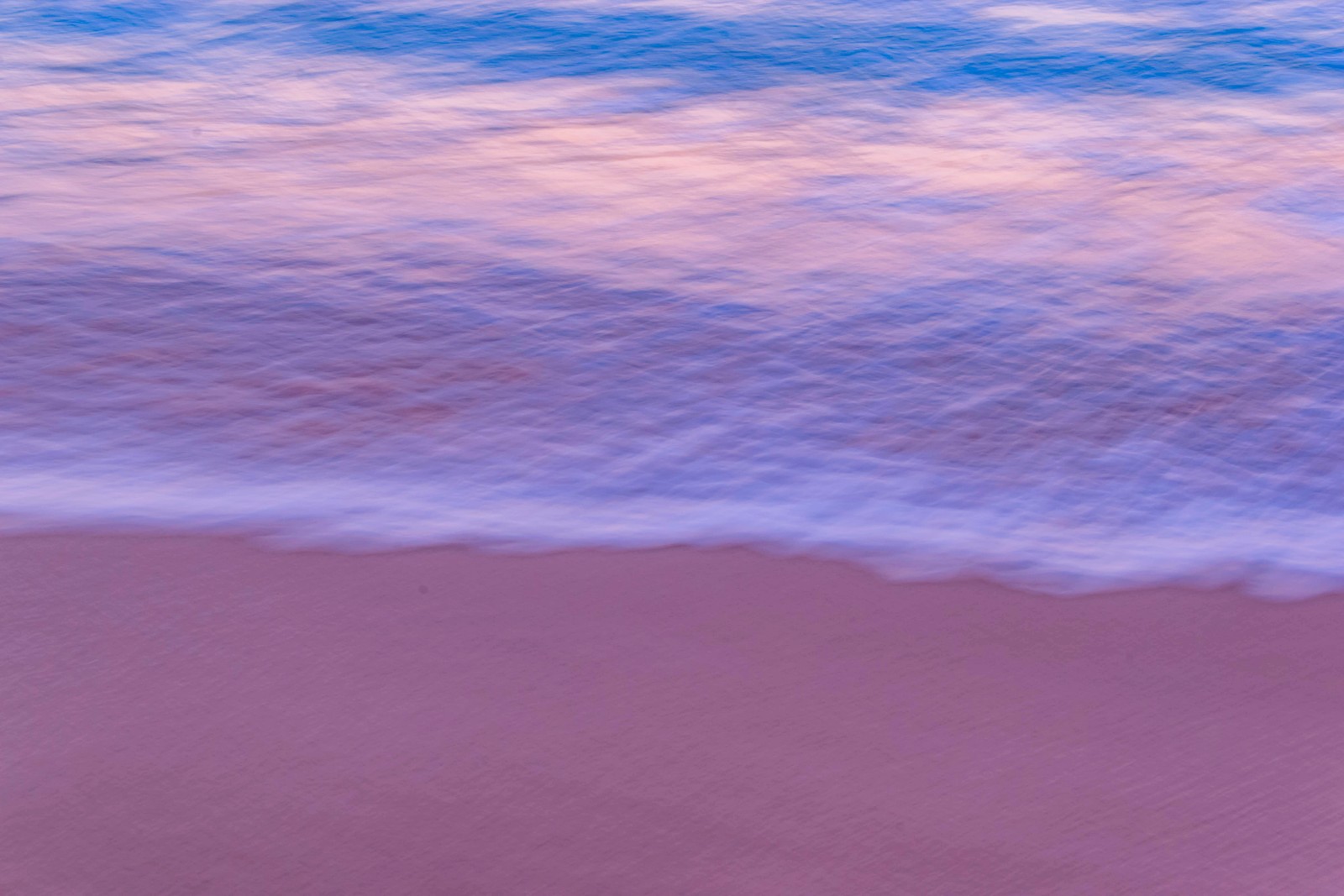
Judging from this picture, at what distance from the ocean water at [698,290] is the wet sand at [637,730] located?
16 cm

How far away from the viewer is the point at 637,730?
1911 millimetres

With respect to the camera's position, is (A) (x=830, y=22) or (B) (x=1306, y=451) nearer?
(B) (x=1306, y=451)

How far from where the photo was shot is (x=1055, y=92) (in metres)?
5.58

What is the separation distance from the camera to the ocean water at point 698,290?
8.36ft

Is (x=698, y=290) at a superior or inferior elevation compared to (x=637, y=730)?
superior

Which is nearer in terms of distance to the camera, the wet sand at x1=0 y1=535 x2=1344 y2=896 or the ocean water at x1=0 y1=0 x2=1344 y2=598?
the wet sand at x1=0 y1=535 x2=1344 y2=896

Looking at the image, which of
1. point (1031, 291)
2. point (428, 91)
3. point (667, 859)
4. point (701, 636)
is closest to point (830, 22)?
point (428, 91)

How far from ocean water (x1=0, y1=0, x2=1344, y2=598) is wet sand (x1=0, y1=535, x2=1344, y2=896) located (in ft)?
0.54

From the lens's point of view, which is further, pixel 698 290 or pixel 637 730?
pixel 698 290

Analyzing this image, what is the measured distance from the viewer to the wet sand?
168 centimetres

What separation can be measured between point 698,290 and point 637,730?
1.89m

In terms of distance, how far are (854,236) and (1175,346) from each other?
3.49ft

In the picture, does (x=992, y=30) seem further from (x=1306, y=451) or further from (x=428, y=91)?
(x=1306, y=451)

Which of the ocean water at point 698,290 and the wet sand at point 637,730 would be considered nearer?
the wet sand at point 637,730
